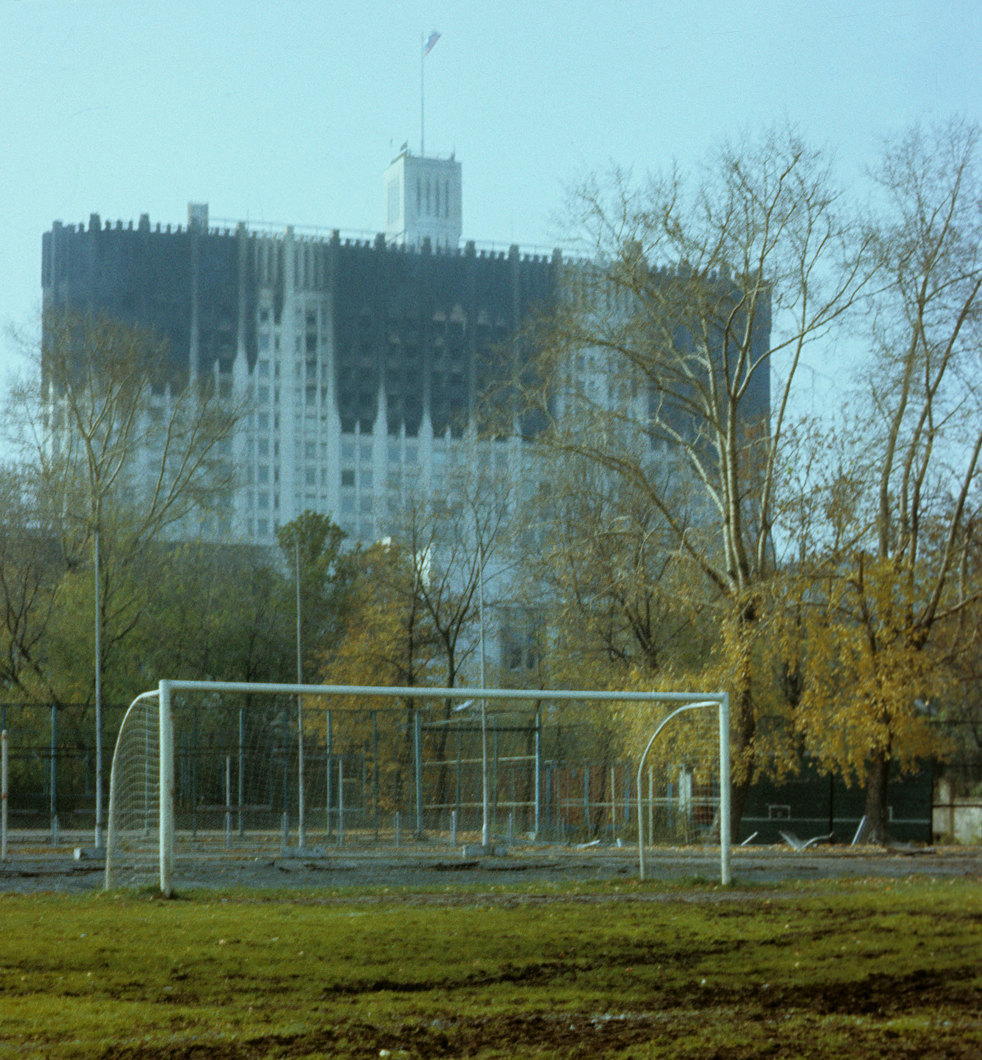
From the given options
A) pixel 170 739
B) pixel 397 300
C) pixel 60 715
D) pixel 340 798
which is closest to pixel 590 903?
pixel 170 739

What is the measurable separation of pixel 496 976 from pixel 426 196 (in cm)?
13893

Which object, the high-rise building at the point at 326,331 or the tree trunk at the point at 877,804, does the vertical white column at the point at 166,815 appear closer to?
the tree trunk at the point at 877,804

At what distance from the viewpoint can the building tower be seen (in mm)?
139375

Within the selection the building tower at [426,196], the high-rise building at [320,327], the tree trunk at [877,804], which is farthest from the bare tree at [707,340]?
the building tower at [426,196]

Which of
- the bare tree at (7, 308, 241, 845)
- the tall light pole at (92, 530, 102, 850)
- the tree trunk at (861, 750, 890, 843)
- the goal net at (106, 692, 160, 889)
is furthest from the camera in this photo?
the bare tree at (7, 308, 241, 845)

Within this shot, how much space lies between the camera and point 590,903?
41.5 feet

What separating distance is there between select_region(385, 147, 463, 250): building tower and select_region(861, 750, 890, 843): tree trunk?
4618 inches

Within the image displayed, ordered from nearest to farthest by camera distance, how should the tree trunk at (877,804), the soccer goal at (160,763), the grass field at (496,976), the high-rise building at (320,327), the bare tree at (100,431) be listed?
the grass field at (496,976) → the soccer goal at (160,763) → the tree trunk at (877,804) → the bare tree at (100,431) → the high-rise building at (320,327)

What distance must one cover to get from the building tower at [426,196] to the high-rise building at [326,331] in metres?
35.5

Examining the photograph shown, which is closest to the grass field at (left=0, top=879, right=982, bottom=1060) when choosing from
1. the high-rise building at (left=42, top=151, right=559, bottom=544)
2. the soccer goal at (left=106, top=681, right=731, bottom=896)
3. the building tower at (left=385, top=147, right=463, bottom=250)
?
the soccer goal at (left=106, top=681, right=731, bottom=896)

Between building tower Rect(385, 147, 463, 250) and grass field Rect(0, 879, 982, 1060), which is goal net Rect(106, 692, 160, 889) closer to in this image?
A: grass field Rect(0, 879, 982, 1060)

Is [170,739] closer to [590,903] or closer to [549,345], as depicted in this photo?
[590,903]

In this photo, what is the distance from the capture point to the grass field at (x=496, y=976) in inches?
237

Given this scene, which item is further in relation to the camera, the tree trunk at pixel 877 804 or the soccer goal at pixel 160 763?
the tree trunk at pixel 877 804
